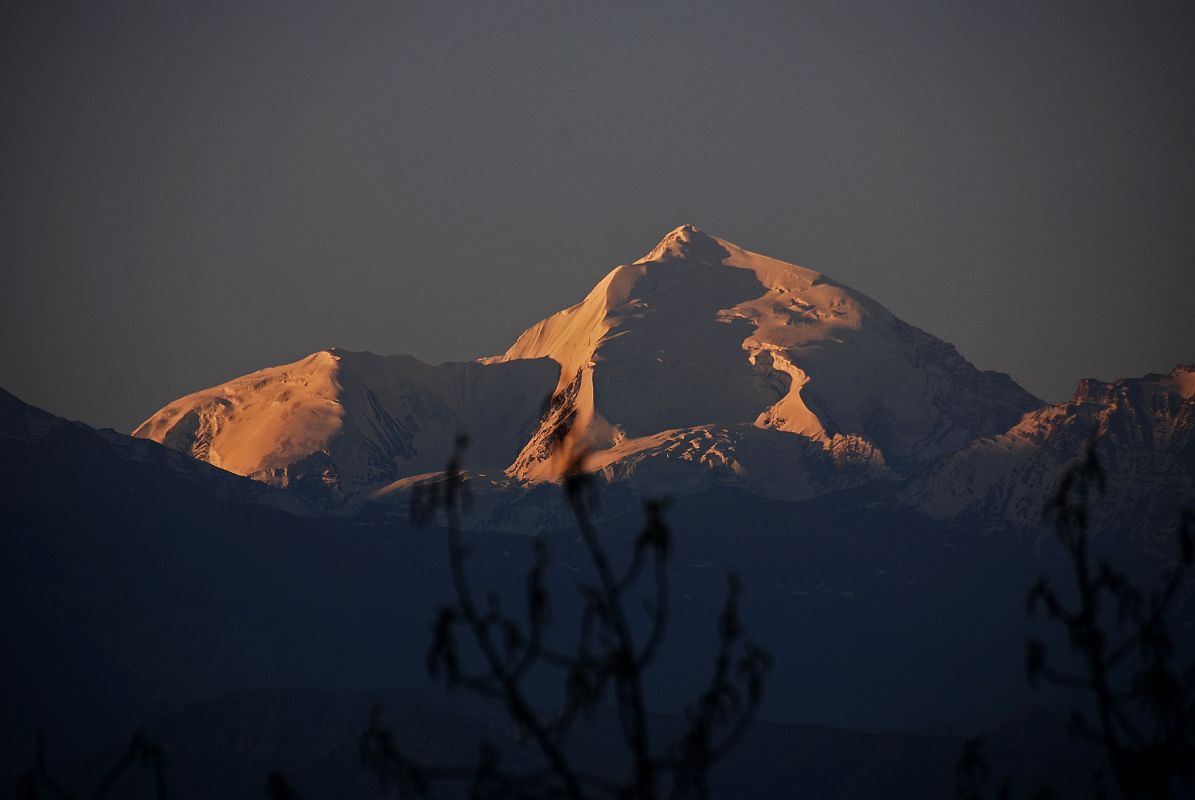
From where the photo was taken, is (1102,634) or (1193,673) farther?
(1193,673)

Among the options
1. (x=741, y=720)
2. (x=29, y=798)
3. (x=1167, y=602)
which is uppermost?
(x=1167, y=602)

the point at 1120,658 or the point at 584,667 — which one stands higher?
the point at 1120,658

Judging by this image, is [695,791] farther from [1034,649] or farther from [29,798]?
[29,798]

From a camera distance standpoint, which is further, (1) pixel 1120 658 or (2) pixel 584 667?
(1) pixel 1120 658

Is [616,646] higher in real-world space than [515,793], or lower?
higher

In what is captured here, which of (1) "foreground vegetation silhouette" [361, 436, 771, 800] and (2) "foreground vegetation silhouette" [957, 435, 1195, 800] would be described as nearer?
(1) "foreground vegetation silhouette" [361, 436, 771, 800]

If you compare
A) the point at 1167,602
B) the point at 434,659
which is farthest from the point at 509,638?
the point at 1167,602

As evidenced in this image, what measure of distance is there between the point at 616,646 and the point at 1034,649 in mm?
5979

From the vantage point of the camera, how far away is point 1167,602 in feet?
73.7

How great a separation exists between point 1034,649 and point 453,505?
828cm

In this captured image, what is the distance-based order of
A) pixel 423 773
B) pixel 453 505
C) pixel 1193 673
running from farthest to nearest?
1. pixel 1193 673
2. pixel 423 773
3. pixel 453 505

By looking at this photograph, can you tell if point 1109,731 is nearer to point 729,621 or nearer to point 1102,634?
point 1102,634

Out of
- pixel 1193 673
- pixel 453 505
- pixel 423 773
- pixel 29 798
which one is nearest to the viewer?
pixel 453 505

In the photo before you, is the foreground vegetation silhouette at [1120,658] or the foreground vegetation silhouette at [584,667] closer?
the foreground vegetation silhouette at [584,667]
